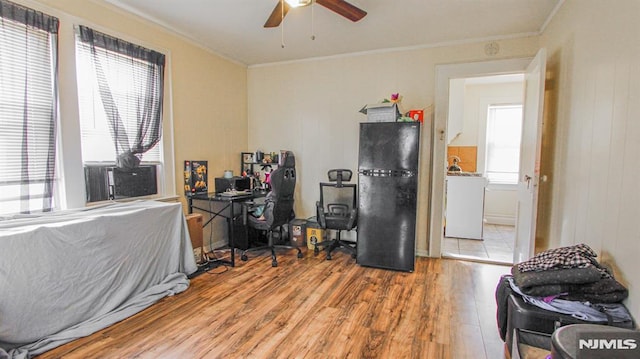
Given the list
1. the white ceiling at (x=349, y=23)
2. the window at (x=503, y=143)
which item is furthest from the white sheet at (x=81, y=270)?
the window at (x=503, y=143)

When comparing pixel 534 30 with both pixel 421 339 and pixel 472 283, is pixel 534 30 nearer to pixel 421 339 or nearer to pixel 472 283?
pixel 472 283

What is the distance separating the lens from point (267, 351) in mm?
A: 1914

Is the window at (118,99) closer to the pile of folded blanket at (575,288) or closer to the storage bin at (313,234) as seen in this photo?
the storage bin at (313,234)

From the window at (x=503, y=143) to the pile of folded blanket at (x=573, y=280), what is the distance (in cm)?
438

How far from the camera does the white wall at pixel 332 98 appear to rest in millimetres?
3684

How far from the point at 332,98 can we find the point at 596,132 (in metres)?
2.87

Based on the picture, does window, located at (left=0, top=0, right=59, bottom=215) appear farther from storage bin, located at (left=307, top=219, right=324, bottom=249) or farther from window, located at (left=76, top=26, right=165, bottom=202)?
storage bin, located at (left=307, top=219, right=324, bottom=249)

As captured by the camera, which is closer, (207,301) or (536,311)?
(536,311)

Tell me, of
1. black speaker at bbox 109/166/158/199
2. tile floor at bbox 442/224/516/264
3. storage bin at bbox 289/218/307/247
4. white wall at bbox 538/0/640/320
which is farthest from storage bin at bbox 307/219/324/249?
white wall at bbox 538/0/640/320

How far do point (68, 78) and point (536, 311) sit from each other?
3564 millimetres

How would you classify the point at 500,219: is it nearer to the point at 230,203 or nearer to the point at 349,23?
the point at 349,23

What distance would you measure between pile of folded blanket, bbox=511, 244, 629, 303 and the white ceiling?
219 centimetres

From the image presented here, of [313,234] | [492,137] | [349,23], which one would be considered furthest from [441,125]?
[492,137]

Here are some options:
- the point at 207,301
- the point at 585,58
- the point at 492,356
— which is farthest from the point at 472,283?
the point at 207,301
